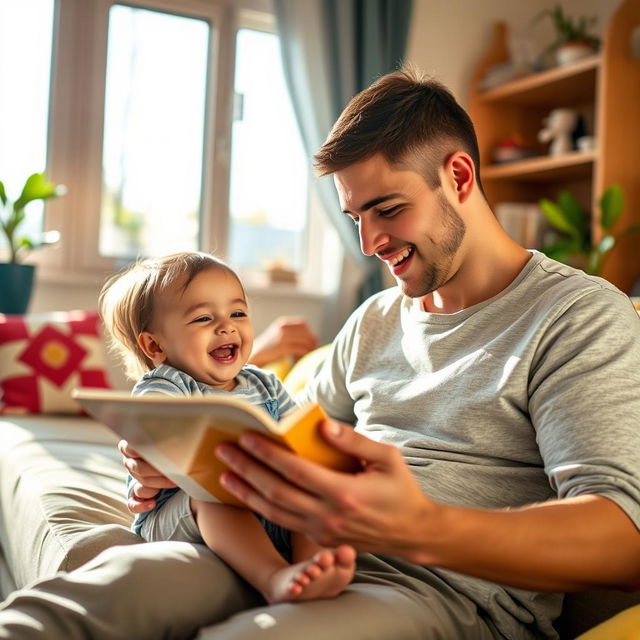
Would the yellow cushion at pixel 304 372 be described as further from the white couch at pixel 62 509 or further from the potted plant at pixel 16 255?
the potted plant at pixel 16 255

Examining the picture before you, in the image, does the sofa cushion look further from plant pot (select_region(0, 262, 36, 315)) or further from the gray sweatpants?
plant pot (select_region(0, 262, 36, 315))

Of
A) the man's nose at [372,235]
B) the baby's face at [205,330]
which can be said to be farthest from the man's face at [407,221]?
the baby's face at [205,330]

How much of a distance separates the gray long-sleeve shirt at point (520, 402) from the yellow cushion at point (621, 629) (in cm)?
11

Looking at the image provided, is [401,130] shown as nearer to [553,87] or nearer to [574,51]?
[574,51]

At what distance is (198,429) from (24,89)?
316 cm

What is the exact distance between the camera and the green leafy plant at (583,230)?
347 centimetres

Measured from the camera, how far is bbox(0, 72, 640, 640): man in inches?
34.5

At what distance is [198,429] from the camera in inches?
34.4

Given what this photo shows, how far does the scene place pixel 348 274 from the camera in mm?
4023

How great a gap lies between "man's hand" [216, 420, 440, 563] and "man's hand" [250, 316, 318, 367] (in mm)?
1839

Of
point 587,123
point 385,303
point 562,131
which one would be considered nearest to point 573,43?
point 562,131

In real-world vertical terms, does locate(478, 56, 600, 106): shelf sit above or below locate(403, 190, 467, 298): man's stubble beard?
above

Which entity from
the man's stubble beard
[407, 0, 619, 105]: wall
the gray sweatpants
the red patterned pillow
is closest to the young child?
the gray sweatpants

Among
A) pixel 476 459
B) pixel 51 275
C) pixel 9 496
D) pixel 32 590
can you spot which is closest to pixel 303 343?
pixel 9 496
